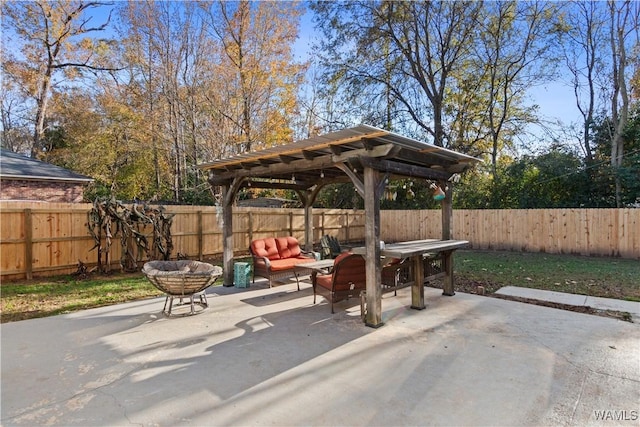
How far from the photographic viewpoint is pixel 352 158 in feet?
13.9

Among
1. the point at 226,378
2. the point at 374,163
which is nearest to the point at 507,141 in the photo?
the point at 374,163

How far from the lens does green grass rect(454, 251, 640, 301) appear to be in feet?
20.1

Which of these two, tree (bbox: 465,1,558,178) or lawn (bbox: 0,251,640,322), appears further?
tree (bbox: 465,1,558,178)

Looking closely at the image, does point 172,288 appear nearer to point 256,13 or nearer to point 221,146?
point 221,146

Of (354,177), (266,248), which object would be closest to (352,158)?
(354,177)

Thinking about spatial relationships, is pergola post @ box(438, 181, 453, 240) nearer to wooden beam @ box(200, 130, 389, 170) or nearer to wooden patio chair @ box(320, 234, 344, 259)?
wooden beam @ box(200, 130, 389, 170)

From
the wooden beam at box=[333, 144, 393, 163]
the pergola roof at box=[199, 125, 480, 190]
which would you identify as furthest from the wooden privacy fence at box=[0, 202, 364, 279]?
the wooden beam at box=[333, 144, 393, 163]

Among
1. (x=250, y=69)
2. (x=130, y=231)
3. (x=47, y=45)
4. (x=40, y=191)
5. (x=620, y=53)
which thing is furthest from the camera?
(x=47, y=45)

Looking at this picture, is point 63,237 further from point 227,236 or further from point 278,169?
point 278,169

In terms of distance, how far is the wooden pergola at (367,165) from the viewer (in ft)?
13.7

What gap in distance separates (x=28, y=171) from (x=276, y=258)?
365 inches

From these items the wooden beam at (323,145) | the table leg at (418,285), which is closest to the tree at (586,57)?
the table leg at (418,285)

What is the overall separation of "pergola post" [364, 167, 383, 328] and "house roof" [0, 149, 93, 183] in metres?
11.2

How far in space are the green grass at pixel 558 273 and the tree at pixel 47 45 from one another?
17.0 m
